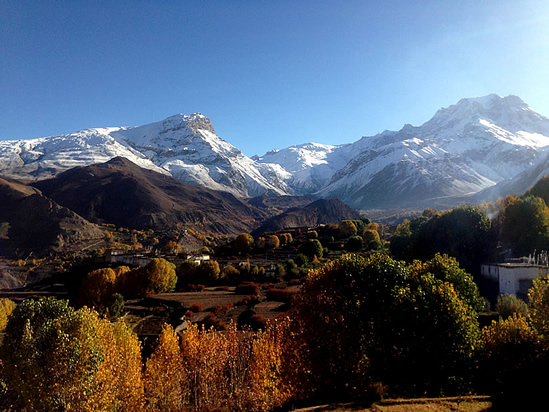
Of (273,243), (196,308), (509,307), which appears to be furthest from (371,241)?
(509,307)

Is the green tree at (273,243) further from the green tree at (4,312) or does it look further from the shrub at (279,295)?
the green tree at (4,312)

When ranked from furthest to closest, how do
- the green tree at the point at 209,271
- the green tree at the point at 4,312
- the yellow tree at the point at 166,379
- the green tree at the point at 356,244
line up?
the green tree at the point at 356,244
the green tree at the point at 209,271
the green tree at the point at 4,312
the yellow tree at the point at 166,379

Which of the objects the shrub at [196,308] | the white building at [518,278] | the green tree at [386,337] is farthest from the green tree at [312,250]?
the green tree at [386,337]

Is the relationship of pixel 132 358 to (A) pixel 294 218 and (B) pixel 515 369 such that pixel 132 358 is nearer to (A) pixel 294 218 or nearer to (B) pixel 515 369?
(B) pixel 515 369

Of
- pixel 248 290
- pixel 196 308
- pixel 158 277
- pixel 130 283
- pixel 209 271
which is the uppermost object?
pixel 158 277

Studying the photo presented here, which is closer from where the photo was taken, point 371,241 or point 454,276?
point 454,276

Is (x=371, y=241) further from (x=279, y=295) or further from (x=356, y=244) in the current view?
(x=279, y=295)

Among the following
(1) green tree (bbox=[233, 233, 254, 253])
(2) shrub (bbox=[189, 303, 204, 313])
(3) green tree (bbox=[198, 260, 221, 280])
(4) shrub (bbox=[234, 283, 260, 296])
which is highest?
(1) green tree (bbox=[233, 233, 254, 253])

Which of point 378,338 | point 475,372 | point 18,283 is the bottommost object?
point 18,283

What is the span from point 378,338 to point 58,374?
52.6ft

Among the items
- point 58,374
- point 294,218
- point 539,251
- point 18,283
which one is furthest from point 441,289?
point 294,218

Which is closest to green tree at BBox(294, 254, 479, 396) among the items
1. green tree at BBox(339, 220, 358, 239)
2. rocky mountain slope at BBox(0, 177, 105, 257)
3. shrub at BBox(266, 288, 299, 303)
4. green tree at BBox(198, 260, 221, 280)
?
shrub at BBox(266, 288, 299, 303)

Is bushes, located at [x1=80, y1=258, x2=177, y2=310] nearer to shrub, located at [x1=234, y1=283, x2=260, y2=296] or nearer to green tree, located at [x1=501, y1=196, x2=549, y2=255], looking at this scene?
shrub, located at [x1=234, y1=283, x2=260, y2=296]

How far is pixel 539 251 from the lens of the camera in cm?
4759
